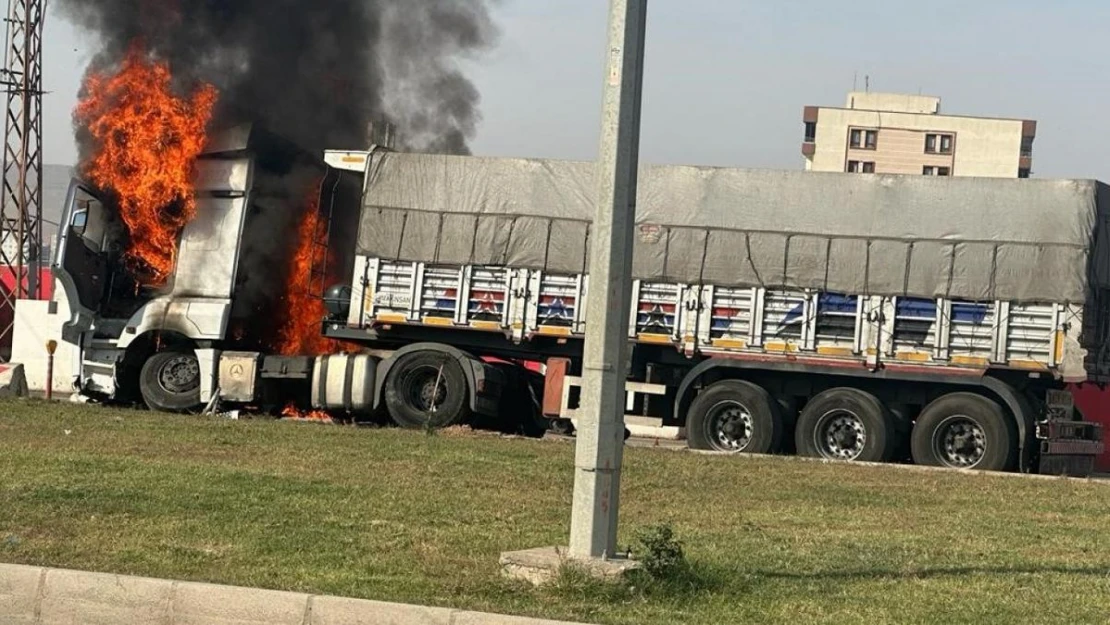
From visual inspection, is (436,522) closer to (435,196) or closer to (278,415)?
(435,196)

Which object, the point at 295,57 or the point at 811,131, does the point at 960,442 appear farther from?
the point at 811,131

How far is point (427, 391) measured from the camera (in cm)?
2039

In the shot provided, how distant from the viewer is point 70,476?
1234cm

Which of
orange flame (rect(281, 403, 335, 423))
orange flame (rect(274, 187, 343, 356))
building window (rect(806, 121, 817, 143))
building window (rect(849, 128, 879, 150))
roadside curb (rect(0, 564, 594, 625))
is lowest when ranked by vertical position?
roadside curb (rect(0, 564, 594, 625))

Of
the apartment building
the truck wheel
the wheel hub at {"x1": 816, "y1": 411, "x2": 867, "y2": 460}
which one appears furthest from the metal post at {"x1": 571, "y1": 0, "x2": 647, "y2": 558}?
the apartment building

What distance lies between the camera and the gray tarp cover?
58.8ft

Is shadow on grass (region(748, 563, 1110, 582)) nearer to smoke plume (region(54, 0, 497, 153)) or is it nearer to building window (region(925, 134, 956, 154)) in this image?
smoke plume (region(54, 0, 497, 153))

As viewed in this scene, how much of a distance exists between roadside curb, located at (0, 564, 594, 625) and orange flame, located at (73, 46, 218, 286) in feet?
42.8

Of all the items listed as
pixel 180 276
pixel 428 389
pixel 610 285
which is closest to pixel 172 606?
pixel 610 285

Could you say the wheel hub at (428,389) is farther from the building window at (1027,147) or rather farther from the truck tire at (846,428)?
the building window at (1027,147)

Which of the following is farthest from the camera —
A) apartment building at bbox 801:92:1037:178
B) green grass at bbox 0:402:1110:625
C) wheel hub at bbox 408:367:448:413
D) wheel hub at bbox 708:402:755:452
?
apartment building at bbox 801:92:1037:178

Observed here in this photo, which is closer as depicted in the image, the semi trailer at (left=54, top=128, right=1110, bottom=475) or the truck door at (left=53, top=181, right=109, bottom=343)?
the semi trailer at (left=54, top=128, right=1110, bottom=475)

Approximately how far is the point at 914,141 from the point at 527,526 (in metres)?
104

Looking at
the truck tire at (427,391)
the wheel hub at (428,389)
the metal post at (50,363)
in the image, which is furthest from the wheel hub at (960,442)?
the metal post at (50,363)
